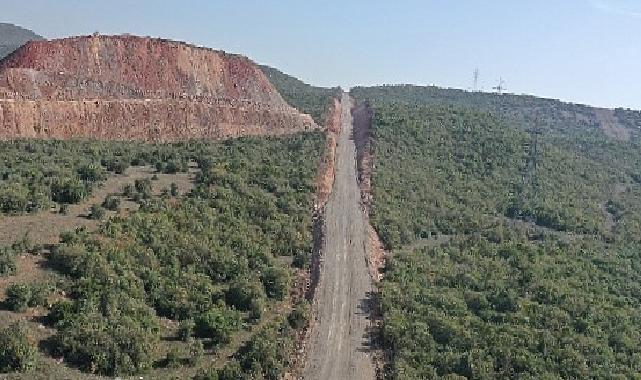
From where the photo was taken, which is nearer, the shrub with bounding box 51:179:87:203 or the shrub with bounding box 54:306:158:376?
the shrub with bounding box 54:306:158:376

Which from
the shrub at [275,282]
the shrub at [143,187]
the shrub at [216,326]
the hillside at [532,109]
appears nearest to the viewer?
the shrub at [216,326]

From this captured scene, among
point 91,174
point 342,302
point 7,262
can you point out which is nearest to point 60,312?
point 7,262

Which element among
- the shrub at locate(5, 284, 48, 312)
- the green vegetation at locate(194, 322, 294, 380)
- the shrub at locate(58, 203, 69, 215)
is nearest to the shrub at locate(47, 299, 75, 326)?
the shrub at locate(5, 284, 48, 312)

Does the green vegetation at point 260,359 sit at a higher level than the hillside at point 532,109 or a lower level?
lower

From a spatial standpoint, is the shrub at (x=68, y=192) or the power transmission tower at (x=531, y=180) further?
the power transmission tower at (x=531, y=180)

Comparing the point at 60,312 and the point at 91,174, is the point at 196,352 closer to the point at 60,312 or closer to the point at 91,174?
the point at 60,312

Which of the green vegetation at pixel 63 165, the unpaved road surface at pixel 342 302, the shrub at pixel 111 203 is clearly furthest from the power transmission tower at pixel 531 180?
the shrub at pixel 111 203

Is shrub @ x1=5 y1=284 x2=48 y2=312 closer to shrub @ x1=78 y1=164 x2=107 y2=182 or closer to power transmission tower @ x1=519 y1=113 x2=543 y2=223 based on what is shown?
shrub @ x1=78 y1=164 x2=107 y2=182

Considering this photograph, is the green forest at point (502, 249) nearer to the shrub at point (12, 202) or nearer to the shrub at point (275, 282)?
the shrub at point (275, 282)
